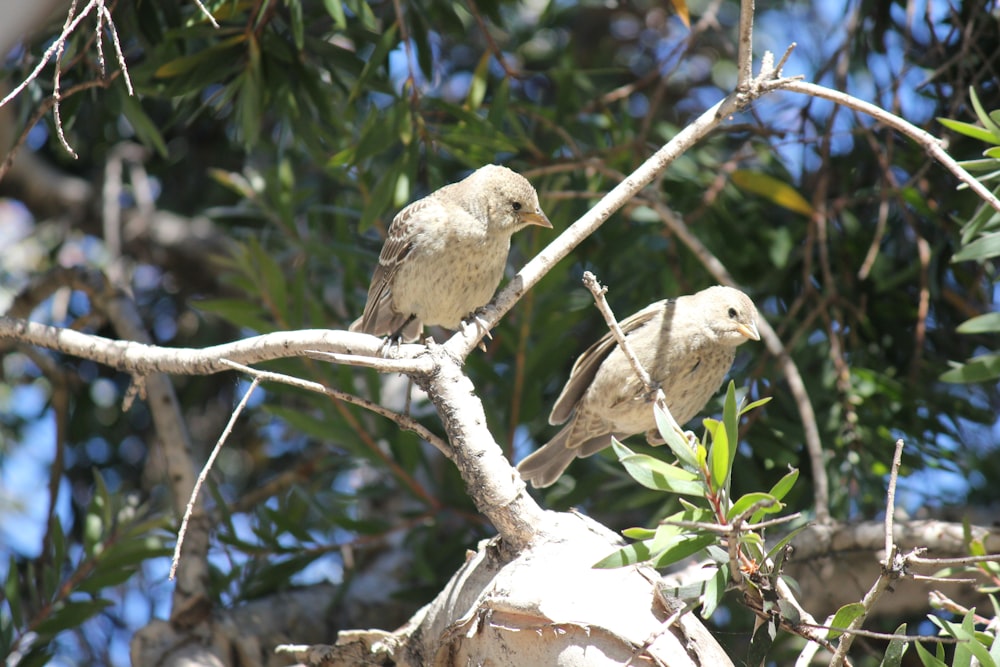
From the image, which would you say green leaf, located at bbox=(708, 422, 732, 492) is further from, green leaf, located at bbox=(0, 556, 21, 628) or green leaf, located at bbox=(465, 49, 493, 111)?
green leaf, located at bbox=(0, 556, 21, 628)

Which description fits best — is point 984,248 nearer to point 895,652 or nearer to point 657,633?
point 895,652

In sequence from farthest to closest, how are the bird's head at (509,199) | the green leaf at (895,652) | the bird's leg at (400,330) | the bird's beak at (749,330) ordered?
the bird's leg at (400,330) < the bird's head at (509,199) < the bird's beak at (749,330) < the green leaf at (895,652)

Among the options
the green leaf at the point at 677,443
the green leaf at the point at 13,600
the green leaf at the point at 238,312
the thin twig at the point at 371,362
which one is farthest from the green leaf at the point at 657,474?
the green leaf at the point at 13,600

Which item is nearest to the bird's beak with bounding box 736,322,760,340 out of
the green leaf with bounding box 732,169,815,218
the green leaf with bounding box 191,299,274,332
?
the green leaf with bounding box 732,169,815,218

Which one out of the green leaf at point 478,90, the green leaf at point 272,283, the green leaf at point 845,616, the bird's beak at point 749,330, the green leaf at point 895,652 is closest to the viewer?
the green leaf at point 845,616

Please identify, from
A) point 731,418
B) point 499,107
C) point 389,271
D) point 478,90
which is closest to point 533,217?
point 499,107

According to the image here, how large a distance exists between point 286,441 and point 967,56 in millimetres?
3926

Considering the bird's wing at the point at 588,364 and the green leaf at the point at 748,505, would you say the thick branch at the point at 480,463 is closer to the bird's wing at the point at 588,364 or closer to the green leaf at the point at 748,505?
the green leaf at the point at 748,505

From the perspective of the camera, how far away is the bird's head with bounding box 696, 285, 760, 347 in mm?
3324

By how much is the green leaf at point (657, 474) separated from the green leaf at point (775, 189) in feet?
7.35

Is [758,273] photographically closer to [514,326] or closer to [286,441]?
[514,326]

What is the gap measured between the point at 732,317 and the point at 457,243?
0.98 m

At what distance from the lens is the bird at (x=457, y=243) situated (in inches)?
137

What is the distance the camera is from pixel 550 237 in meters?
4.10
